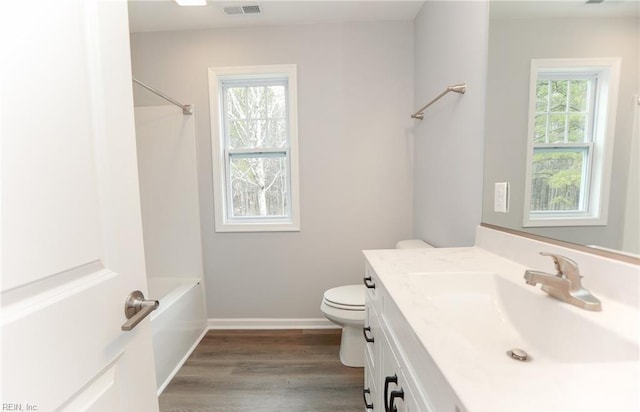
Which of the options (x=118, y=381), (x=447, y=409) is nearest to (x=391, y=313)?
(x=447, y=409)

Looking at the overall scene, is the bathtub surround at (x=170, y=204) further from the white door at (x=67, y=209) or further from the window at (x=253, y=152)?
the white door at (x=67, y=209)

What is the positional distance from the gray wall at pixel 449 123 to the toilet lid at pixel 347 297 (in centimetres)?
63

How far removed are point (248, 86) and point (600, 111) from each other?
7.37 feet

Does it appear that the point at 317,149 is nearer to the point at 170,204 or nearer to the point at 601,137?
A: the point at 170,204

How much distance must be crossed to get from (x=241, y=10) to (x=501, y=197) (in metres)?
2.09

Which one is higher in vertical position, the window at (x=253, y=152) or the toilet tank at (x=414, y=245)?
the window at (x=253, y=152)

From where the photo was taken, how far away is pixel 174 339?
187 cm

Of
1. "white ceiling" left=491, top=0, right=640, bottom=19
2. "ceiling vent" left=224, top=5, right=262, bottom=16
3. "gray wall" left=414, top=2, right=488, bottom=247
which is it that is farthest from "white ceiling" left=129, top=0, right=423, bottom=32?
"white ceiling" left=491, top=0, right=640, bottom=19

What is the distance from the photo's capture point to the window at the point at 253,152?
2271 mm

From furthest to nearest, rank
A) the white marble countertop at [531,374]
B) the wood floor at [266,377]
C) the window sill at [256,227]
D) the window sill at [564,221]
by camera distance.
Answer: the window sill at [256,227] → the wood floor at [266,377] → the window sill at [564,221] → the white marble countertop at [531,374]

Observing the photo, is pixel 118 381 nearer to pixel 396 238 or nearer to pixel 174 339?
pixel 174 339

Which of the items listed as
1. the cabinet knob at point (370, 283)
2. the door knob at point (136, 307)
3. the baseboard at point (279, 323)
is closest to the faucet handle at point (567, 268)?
the cabinet knob at point (370, 283)

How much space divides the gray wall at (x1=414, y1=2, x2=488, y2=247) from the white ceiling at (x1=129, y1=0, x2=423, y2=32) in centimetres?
25

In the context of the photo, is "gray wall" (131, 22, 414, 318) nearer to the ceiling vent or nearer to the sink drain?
the ceiling vent
